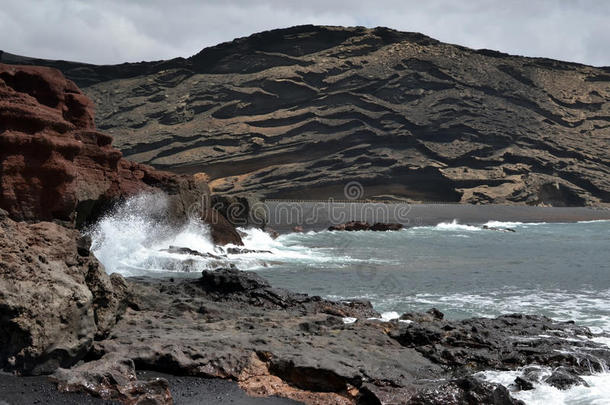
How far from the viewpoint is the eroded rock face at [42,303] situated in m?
6.16

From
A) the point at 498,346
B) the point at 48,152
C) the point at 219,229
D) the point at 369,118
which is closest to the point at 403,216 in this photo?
the point at 219,229

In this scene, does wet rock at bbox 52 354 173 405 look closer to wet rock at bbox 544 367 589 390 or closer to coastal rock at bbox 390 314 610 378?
coastal rock at bbox 390 314 610 378

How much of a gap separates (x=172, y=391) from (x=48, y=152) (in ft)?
36.5

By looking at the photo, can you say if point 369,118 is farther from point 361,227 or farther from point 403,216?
point 361,227

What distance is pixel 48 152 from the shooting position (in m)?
15.2

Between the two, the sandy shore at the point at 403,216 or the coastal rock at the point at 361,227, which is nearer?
the coastal rock at the point at 361,227

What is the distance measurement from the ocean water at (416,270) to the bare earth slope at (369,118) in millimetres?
77348

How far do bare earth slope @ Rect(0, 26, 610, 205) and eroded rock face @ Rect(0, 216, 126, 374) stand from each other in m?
101

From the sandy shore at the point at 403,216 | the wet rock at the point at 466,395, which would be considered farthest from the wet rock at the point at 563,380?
the sandy shore at the point at 403,216

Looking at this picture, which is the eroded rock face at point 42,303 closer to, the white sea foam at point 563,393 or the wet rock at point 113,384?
the wet rock at point 113,384

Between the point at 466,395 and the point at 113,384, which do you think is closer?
the point at 113,384

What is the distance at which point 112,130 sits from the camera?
418 feet

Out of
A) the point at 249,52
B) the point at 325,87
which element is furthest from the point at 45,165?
the point at 249,52

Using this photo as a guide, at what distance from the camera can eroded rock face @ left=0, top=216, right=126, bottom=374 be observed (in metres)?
6.16
